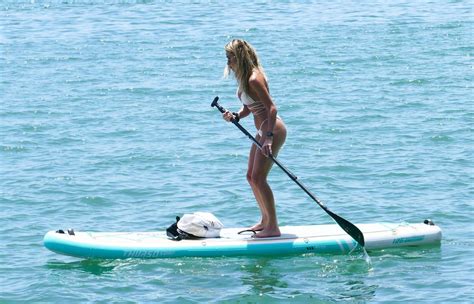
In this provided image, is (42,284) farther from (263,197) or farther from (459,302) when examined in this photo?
(459,302)

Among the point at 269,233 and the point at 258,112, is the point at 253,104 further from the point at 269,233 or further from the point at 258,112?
the point at 269,233

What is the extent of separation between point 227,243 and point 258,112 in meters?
1.36

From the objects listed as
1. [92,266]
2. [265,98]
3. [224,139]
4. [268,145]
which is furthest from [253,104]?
[224,139]

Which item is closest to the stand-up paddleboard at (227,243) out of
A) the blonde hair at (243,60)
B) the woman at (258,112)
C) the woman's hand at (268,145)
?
the woman at (258,112)

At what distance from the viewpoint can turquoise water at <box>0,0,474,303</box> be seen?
11602 mm

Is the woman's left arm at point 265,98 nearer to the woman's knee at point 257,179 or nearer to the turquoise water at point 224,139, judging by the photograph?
the woman's knee at point 257,179

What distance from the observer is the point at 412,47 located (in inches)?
958

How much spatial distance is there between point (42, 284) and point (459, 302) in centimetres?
397

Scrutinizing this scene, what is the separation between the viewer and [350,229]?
1192 cm

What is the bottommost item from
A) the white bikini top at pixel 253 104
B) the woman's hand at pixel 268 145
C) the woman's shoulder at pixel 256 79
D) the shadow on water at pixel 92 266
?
the shadow on water at pixel 92 266

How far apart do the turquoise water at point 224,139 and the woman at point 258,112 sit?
2.33 feet

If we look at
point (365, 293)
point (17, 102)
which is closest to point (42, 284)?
point (365, 293)

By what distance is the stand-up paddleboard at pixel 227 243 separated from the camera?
467 inches

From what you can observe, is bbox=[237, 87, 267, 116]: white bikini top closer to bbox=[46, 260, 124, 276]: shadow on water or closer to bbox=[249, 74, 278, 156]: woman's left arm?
bbox=[249, 74, 278, 156]: woman's left arm
